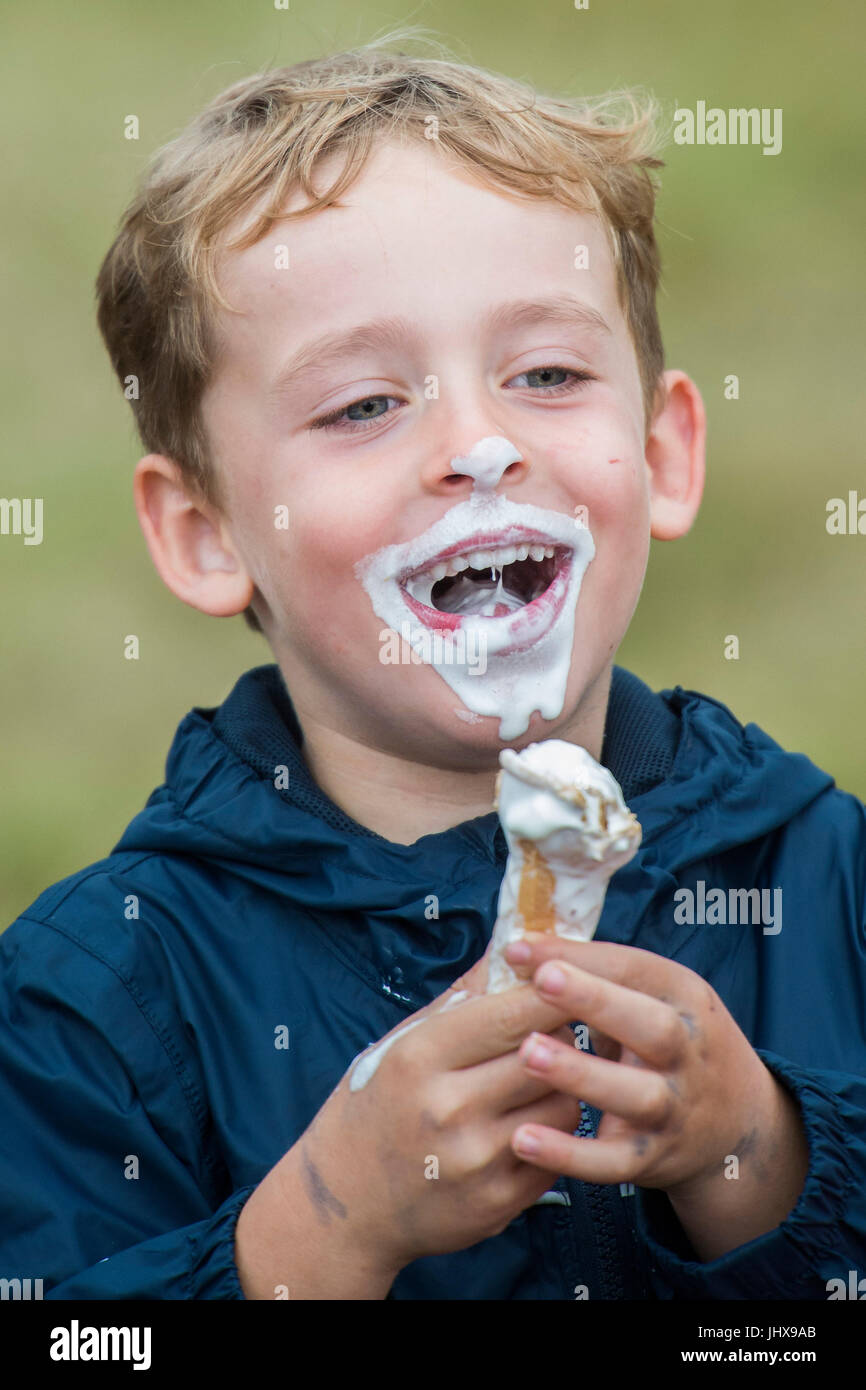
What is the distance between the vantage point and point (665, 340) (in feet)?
17.0

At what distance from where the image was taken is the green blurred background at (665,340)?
14.3 feet

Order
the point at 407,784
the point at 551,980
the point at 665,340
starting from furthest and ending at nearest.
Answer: the point at 665,340 → the point at 407,784 → the point at 551,980

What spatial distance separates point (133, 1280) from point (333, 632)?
0.75 meters

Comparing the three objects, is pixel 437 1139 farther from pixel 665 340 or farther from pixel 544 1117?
pixel 665 340

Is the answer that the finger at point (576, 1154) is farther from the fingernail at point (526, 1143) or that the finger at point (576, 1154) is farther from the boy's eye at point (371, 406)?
the boy's eye at point (371, 406)

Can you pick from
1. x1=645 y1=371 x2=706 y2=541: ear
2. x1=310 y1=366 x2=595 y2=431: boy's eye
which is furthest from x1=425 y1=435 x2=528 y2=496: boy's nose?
x1=645 y1=371 x2=706 y2=541: ear

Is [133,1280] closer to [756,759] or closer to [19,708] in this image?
[756,759]

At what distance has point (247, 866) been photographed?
6.59 feet

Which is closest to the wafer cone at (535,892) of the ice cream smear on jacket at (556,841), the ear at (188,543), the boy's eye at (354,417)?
the ice cream smear on jacket at (556,841)

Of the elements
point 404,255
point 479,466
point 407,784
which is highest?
point 404,255

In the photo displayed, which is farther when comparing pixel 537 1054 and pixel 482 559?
pixel 482 559

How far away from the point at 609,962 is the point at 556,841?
0.43ft

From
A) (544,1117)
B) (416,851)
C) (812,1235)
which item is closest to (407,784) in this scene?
(416,851)

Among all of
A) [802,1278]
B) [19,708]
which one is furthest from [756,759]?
[19,708]
